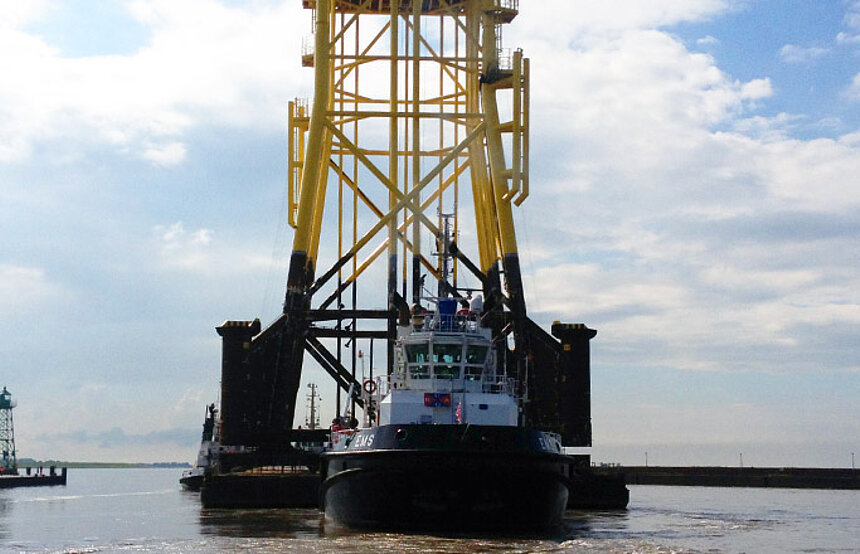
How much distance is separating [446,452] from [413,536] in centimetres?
229

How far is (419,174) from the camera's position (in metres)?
A: 51.0

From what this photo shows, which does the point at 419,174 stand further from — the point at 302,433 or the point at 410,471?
the point at 410,471

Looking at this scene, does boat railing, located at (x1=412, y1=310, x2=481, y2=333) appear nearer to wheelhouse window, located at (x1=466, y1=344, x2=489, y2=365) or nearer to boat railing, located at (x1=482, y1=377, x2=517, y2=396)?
wheelhouse window, located at (x1=466, y1=344, x2=489, y2=365)

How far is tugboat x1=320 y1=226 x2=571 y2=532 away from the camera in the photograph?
1222 inches

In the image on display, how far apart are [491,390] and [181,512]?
18613mm

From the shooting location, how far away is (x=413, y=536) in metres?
30.6

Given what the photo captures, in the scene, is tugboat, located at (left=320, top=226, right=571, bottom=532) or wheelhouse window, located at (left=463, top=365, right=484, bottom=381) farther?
wheelhouse window, located at (left=463, top=365, right=484, bottom=381)

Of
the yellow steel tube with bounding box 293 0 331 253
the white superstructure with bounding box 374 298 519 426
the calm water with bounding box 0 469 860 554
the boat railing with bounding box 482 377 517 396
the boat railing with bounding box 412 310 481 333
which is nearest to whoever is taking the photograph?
the calm water with bounding box 0 469 860 554

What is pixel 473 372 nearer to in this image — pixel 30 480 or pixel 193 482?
pixel 193 482

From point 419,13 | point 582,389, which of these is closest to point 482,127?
point 419,13

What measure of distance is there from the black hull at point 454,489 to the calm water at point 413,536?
0.77 metres

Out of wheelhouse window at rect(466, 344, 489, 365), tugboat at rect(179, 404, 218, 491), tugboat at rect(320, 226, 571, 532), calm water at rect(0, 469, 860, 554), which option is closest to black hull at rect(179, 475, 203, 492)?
tugboat at rect(179, 404, 218, 491)

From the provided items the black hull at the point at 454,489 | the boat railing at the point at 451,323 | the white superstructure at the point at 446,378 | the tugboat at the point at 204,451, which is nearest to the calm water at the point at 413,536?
the black hull at the point at 454,489

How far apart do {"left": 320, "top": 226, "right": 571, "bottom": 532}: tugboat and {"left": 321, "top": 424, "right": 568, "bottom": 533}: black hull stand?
3cm
